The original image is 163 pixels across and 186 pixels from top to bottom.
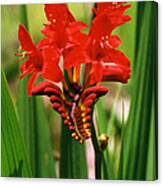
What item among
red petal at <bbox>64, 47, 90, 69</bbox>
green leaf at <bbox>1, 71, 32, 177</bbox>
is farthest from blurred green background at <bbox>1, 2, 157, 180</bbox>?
red petal at <bbox>64, 47, 90, 69</bbox>

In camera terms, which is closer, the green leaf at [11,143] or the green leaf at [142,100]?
the green leaf at [142,100]

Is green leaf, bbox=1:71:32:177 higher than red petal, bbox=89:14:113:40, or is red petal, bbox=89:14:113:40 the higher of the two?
red petal, bbox=89:14:113:40

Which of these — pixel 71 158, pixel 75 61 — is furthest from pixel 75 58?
pixel 71 158

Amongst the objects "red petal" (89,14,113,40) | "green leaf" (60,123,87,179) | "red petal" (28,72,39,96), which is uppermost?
"red petal" (89,14,113,40)

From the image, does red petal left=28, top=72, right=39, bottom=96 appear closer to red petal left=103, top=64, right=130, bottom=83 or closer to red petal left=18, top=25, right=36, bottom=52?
red petal left=18, top=25, right=36, bottom=52

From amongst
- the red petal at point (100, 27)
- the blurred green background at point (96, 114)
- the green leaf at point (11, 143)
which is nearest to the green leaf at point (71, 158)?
the blurred green background at point (96, 114)

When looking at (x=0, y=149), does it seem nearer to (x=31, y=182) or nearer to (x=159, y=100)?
(x=31, y=182)

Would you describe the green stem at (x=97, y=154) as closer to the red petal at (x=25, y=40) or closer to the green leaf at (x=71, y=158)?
the green leaf at (x=71, y=158)

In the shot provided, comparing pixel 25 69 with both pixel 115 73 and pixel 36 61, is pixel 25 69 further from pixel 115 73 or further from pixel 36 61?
pixel 115 73
